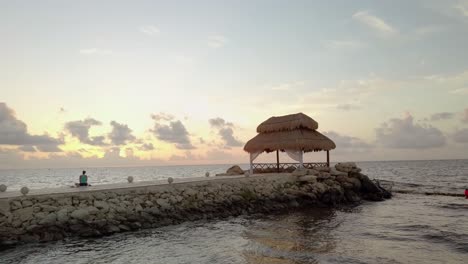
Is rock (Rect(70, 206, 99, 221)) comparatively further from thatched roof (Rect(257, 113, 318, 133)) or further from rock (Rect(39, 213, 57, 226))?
thatched roof (Rect(257, 113, 318, 133))

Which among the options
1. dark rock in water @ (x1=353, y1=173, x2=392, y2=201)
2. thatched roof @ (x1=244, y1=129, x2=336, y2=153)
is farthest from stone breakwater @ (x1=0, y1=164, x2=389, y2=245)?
thatched roof @ (x1=244, y1=129, x2=336, y2=153)

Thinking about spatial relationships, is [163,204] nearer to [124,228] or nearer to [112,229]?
[124,228]

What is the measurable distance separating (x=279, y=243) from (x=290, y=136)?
15.8m

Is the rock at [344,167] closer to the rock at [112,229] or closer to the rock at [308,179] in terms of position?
the rock at [308,179]

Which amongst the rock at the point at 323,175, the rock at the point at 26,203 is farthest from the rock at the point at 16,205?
the rock at the point at 323,175

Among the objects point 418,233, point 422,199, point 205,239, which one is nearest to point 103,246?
point 205,239

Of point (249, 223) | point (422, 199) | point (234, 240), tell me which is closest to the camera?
point (234, 240)

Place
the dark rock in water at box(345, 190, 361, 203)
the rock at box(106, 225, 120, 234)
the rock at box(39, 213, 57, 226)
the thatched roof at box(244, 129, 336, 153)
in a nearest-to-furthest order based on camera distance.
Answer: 1. the rock at box(39, 213, 57, 226)
2. the rock at box(106, 225, 120, 234)
3. the dark rock in water at box(345, 190, 361, 203)
4. the thatched roof at box(244, 129, 336, 153)

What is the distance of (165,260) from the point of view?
42.2 feet

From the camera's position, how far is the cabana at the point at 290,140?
1163 inches

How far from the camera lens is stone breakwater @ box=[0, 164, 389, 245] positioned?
15453 mm

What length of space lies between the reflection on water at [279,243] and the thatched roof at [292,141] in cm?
847

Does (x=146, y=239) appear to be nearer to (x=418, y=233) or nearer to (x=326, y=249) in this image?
(x=326, y=249)

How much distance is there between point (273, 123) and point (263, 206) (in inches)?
405
